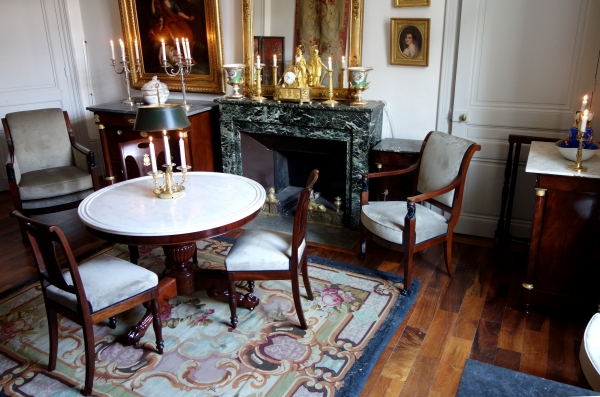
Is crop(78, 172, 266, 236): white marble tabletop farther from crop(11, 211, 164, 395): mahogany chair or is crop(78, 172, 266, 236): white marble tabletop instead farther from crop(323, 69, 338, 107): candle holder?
crop(323, 69, 338, 107): candle holder

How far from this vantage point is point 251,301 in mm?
2668

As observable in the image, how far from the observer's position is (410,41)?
3.36m

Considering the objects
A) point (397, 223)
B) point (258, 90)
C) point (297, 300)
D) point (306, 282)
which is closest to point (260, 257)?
point (297, 300)

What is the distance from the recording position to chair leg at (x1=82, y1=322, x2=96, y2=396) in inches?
80.1

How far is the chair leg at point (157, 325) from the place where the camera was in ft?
7.39

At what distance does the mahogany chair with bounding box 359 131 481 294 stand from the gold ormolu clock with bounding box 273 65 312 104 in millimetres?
887

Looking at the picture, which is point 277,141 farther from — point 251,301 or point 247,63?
point 251,301

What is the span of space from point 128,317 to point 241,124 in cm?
186

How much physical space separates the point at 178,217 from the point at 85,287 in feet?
1.66

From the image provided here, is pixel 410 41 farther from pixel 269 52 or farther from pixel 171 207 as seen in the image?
pixel 171 207

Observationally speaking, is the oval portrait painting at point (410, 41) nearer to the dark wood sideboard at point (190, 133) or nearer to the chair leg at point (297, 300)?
the dark wood sideboard at point (190, 133)

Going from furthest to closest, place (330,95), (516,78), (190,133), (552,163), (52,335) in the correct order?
(190,133) < (330,95) < (516,78) < (552,163) < (52,335)

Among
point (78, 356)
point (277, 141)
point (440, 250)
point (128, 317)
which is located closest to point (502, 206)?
point (440, 250)

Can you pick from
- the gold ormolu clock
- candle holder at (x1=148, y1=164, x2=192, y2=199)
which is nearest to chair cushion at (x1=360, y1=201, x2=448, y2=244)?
the gold ormolu clock
